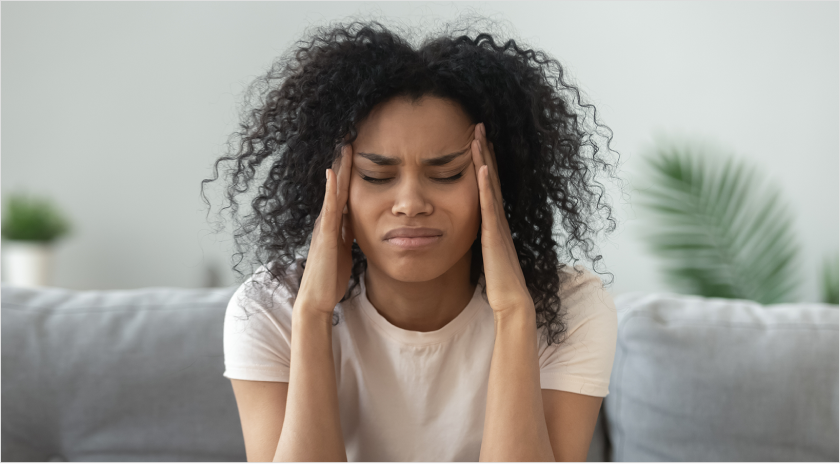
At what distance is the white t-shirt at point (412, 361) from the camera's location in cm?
129

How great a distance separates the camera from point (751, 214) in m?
2.56

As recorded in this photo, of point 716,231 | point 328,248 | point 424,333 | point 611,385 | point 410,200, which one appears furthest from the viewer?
point 716,231

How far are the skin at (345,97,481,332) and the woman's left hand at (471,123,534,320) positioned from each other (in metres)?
0.02

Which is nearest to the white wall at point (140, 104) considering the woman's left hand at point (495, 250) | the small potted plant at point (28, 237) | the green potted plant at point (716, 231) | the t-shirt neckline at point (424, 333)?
the small potted plant at point (28, 237)

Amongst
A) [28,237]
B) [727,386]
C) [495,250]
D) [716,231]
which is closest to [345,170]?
[495,250]

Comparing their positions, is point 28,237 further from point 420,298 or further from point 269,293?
point 420,298

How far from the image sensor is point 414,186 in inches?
44.7

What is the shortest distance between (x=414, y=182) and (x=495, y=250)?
21 cm

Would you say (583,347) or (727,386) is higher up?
(583,347)

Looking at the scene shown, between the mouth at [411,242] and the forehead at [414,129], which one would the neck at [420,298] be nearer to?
the mouth at [411,242]

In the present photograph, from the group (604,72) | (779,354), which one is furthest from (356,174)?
(604,72)

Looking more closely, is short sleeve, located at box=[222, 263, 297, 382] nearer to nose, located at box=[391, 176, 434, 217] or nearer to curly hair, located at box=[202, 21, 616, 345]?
curly hair, located at box=[202, 21, 616, 345]

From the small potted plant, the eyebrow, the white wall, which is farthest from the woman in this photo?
the small potted plant

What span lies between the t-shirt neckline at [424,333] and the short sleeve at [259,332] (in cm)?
17
